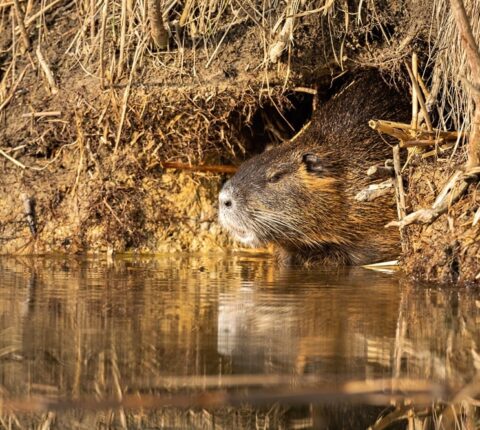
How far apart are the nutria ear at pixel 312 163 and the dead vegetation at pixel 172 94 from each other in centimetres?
31

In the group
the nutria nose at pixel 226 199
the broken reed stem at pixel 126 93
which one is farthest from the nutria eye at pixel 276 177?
the broken reed stem at pixel 126 93

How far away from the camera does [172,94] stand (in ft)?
18.6

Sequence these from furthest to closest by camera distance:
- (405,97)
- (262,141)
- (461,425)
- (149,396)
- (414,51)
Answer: (262,141)
(405,97)
(414,51)
(149,396)
(461,425)

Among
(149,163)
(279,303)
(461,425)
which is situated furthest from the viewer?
(149,163)

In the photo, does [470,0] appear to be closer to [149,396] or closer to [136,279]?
[136,279]

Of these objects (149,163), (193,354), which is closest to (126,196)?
(149,163)

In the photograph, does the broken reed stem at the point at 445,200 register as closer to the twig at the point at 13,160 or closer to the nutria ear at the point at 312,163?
the nutria ear at the point at 312,163

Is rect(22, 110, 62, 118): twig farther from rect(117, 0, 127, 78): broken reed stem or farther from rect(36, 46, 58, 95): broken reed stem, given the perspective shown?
rect(117, 0, 127, 78): broken reed stem

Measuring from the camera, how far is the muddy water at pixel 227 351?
7.58ft

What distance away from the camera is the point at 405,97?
575 centimetres

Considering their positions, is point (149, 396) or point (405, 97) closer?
point (149, 396)

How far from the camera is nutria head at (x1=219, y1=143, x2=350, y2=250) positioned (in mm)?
5590

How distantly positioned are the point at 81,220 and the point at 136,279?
1520 mm

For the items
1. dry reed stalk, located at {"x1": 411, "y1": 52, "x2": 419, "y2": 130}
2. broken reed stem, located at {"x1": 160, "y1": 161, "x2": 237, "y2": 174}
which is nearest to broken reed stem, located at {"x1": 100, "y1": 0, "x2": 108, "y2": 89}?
broken reed stem, located at {"x1": 160, "y1": 161, "x2": 237, "y2": 174}
